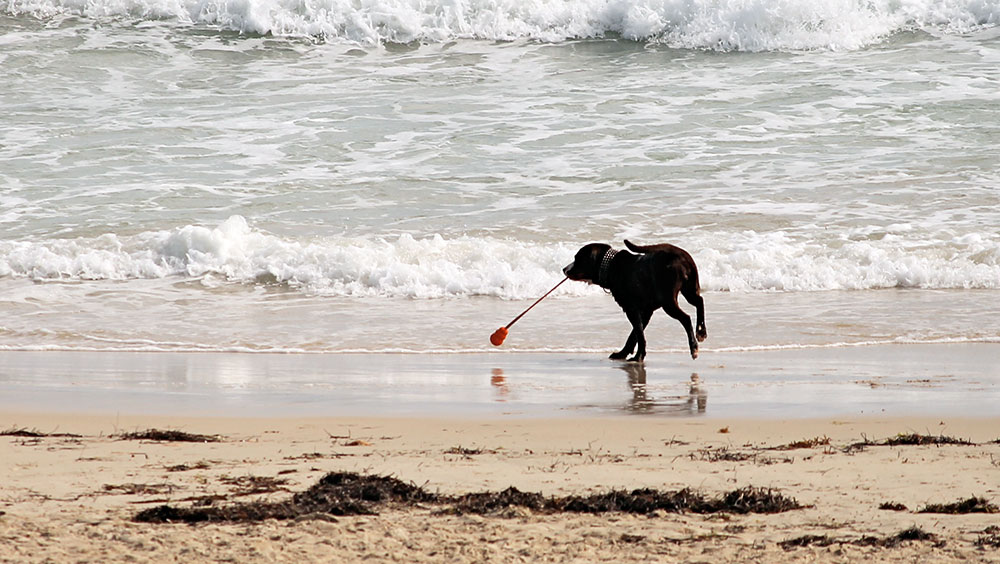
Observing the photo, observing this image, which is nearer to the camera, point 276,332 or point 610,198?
point 276,332

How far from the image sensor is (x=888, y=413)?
5980 mm

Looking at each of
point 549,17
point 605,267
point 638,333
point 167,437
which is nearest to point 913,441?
point 638,333

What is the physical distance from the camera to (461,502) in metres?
3.87

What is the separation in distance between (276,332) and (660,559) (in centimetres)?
681

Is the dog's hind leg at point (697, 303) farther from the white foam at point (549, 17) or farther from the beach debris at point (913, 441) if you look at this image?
the white foam at point (549, 17)

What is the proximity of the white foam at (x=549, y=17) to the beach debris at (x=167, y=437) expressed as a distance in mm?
18126

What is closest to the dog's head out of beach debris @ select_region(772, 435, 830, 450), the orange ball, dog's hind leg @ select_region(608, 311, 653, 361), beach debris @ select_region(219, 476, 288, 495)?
dog's hind leg @ select_region(608, 311, 653, 361)

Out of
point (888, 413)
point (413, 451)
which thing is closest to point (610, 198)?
point (888, 413)

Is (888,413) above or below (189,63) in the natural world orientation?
below

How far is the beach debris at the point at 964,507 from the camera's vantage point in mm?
3785

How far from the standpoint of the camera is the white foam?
72.7 ft

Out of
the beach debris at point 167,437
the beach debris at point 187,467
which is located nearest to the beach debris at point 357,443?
the beach debris at point 167,437

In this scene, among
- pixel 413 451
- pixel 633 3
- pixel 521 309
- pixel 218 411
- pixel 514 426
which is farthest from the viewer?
pixel 633 3

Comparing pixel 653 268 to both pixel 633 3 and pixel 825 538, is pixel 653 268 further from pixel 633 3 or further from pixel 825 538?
pixel 633 3
